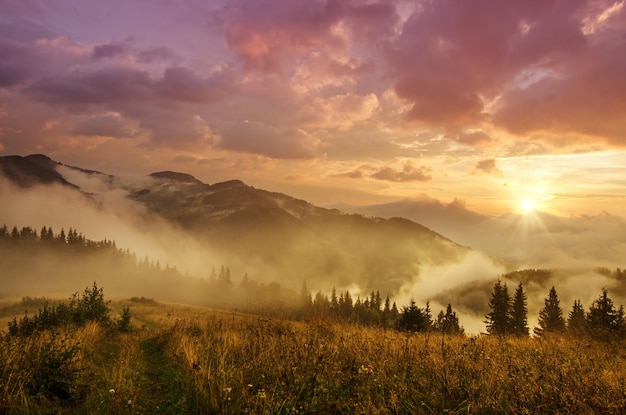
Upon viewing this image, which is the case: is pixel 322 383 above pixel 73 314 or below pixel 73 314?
above

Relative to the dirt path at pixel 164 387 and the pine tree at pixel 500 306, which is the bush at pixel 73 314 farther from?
the pine tree at pixel 500 306

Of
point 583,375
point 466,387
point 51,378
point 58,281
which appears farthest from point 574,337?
point 58,281

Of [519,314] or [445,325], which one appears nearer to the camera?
[445,325]

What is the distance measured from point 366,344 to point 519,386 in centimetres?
389

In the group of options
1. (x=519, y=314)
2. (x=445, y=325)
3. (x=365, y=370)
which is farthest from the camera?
(x=519, y=314)

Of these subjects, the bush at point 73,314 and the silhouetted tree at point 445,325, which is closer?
the silhouetted tree at point 445,325

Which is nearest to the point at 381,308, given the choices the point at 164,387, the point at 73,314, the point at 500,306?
the point at 500,306

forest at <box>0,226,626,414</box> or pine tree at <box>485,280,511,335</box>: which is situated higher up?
forest at <box>0,226,626,414</box>

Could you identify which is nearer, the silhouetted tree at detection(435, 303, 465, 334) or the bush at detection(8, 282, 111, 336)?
the silhouetted tree at detection(435, 303, 465, 334)

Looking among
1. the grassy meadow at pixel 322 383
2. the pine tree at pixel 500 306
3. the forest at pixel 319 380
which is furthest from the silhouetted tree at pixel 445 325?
the pine tree at pixel 500 306

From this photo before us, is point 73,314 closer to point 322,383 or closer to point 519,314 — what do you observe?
point 322,383

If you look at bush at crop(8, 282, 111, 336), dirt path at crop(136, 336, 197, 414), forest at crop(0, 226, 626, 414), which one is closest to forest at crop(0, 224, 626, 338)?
forest at crop(0, 226, 626, 414)

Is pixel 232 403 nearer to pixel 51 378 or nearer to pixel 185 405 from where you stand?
pixel 185 405

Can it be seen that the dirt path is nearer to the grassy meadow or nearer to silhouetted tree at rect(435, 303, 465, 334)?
the grassy meadow
